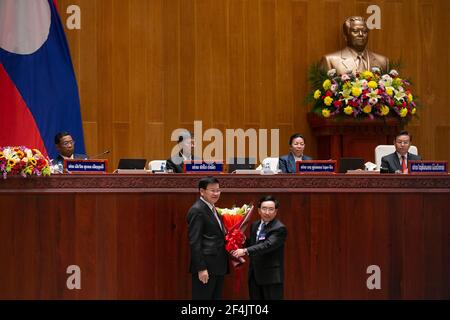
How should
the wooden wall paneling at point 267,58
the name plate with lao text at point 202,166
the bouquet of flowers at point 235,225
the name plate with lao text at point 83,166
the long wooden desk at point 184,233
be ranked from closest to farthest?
the bouquet of flowers at point 235,225 < the long wooden desk at point 184,233 < the name plate with lao text at point 83,166 < the name plate with lao text at point 202,166 < the wooden wall paneling at point 267,58

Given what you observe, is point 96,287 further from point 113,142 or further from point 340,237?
point 113,142

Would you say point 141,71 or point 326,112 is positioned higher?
point 141,71

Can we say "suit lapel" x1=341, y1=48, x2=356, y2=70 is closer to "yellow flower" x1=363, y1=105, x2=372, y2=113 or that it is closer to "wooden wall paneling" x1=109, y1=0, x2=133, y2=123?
"yellow flower" x1=363, y1=105, x2=372, y2=113

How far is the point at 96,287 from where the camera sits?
276 inches

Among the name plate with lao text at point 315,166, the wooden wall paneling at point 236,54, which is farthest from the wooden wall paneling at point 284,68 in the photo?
the name plate with lao text at point 315,166

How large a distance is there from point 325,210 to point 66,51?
180 inches

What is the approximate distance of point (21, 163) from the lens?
7.01 meters

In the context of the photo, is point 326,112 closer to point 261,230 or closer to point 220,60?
point 220,60

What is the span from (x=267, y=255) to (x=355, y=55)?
475cm

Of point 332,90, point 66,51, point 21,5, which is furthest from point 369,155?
point 21,5

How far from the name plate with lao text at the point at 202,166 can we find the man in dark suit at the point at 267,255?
1.06 metres

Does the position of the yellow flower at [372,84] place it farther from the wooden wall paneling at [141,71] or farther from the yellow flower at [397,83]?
the wooden wall paneling at [141,71]

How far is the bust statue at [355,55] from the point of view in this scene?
1022 cm

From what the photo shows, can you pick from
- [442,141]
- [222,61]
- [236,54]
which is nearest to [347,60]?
[236,54]
